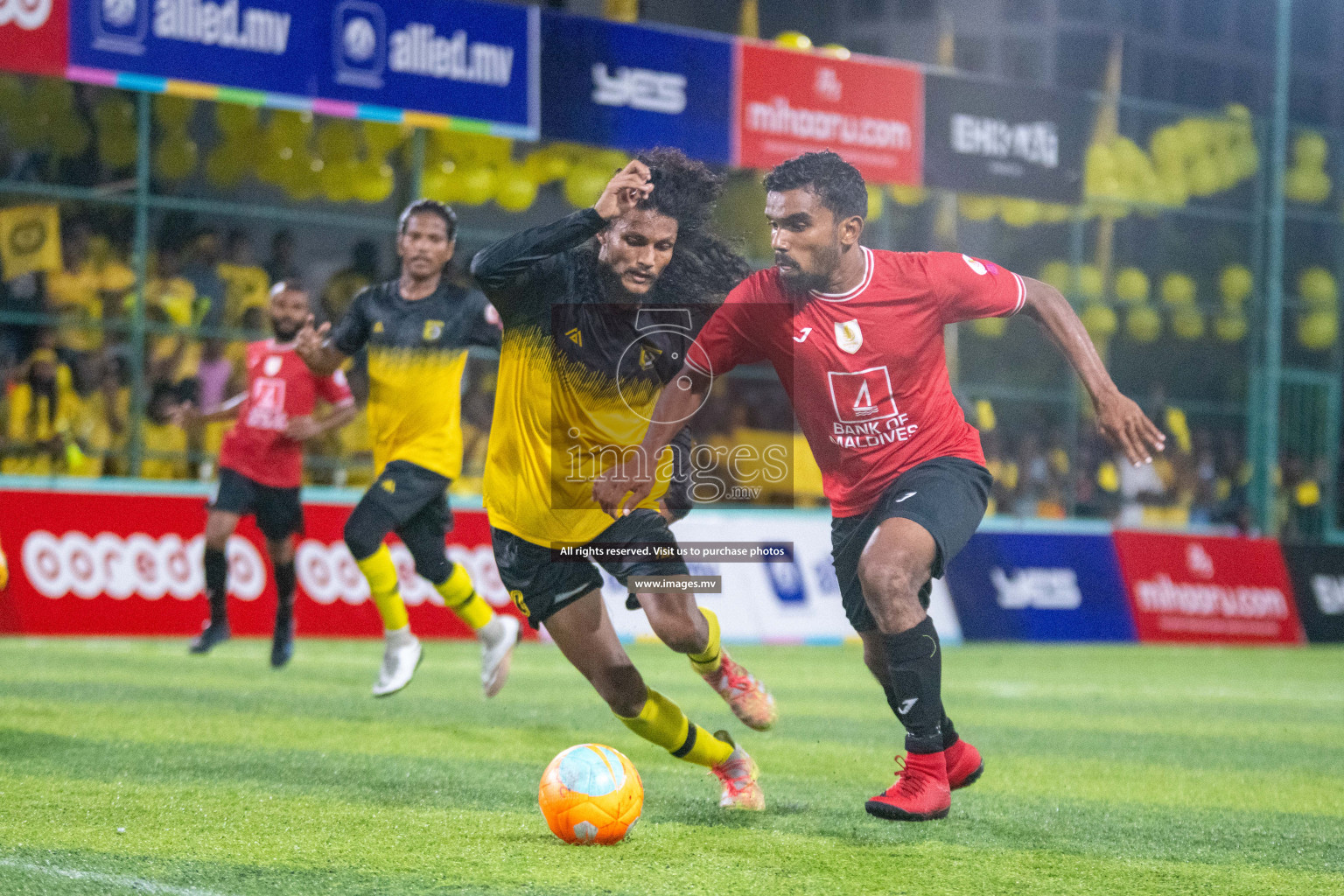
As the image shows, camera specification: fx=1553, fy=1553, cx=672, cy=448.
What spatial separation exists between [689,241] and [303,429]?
4.56 m

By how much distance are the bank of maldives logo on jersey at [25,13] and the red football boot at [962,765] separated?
9.66 metres

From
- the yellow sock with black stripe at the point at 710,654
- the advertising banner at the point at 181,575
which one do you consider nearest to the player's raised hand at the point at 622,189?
the yellow sock with black stripe at the point at 710,654

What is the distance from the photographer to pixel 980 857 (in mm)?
4676

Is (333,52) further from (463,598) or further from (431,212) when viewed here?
(463,598)

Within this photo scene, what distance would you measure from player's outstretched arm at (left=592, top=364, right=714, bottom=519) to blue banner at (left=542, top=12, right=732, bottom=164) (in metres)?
9.19

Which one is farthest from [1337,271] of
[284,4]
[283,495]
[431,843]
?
[431,843]

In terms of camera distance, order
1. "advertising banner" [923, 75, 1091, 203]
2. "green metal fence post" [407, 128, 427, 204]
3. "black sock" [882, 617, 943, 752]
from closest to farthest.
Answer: "black sock" [882, 617, 943, 752], "green metal fence post" [407, 128, 427, 204], "advertising banner" [923, 75, 1091, 203]

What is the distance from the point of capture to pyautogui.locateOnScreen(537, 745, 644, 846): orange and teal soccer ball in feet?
15.2

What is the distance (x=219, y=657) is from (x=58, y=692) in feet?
8.94

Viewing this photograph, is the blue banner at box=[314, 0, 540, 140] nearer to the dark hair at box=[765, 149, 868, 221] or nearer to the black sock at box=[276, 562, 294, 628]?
the black sock at box=[276, 562, 294, 628]

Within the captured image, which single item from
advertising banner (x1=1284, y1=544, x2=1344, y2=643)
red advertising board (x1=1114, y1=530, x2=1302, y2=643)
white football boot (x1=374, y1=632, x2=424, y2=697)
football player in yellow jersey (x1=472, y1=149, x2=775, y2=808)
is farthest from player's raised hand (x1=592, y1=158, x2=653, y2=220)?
advertising banner (x1=1284, y1=544, x2=1344, y2=643)

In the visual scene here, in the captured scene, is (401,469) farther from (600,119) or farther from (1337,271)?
(1337,271)

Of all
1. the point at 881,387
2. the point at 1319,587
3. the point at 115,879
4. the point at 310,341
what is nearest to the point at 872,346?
the point at 881,387

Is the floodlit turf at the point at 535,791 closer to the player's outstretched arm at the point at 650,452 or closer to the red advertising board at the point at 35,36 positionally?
the player's outstretched arm at the point at 650,452
